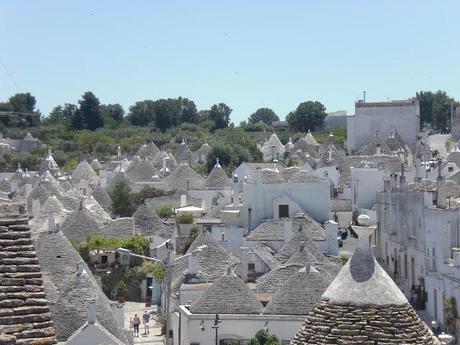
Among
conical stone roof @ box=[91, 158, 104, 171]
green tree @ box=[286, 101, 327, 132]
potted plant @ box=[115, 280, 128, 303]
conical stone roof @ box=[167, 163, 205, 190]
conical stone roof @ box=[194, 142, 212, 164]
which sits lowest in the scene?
potted plant @ box=[115, 280, 128, 303]

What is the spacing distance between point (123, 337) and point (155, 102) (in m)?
99.7

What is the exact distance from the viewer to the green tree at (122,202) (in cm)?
5650

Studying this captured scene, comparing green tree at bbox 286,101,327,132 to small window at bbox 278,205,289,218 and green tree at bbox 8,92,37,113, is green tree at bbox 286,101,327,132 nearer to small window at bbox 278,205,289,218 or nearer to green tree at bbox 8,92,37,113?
green tree at bbox 8,92,37,113

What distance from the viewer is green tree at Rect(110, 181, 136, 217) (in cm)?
5650

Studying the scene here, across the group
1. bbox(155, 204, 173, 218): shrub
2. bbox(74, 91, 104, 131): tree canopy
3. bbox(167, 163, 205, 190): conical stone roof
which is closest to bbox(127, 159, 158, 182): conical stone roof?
bbox(167, 163, 205, 190): conical stone roof

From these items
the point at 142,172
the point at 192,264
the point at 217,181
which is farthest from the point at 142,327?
the point at 142,172

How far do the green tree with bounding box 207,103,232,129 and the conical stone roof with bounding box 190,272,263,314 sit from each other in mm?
86756

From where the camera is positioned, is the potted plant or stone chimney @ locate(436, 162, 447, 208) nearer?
stone chimney @ locate(436, 162, 447, 208)

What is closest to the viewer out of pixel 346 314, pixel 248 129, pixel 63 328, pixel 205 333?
pixel 346 314

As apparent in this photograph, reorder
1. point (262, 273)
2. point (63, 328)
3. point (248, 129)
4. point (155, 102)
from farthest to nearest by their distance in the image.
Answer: point (155, 102) → point (248, 129) → point (262, 273) → point (63, 328)

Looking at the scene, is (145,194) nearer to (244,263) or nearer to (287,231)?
(287,231)

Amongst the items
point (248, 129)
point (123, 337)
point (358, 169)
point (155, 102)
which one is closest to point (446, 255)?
point (123, 337)

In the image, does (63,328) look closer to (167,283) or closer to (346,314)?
(167,283)

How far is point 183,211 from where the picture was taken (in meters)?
48.7
